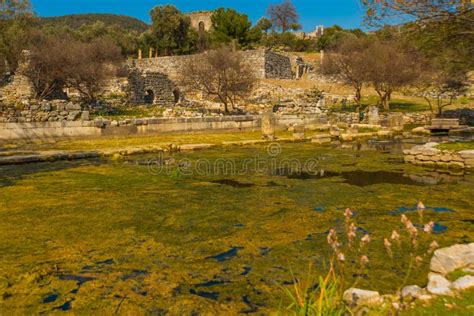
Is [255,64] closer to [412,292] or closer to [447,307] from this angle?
[412,292]

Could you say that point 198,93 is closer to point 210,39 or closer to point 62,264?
point 210,39

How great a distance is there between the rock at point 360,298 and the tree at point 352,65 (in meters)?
32.8

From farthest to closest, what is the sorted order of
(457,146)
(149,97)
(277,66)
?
(277,66) < (149,97) < (457,146)

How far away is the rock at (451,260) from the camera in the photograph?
180 inches

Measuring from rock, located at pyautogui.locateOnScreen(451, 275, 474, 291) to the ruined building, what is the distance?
4103cm

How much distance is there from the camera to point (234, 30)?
214 feet

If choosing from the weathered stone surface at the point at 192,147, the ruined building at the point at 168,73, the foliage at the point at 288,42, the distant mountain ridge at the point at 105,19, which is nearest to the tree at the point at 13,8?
the ruined building at the point at 168,73

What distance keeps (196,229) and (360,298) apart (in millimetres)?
3559

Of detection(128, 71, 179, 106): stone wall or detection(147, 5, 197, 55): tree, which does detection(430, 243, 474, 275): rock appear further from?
detection(147, 5, 197, 55): tree

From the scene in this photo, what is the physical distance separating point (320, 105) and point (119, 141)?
81.5 feet

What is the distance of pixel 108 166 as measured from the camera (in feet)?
45.7

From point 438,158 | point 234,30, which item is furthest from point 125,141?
point 234,30

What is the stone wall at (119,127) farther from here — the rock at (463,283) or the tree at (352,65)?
the rock at (463,283)
